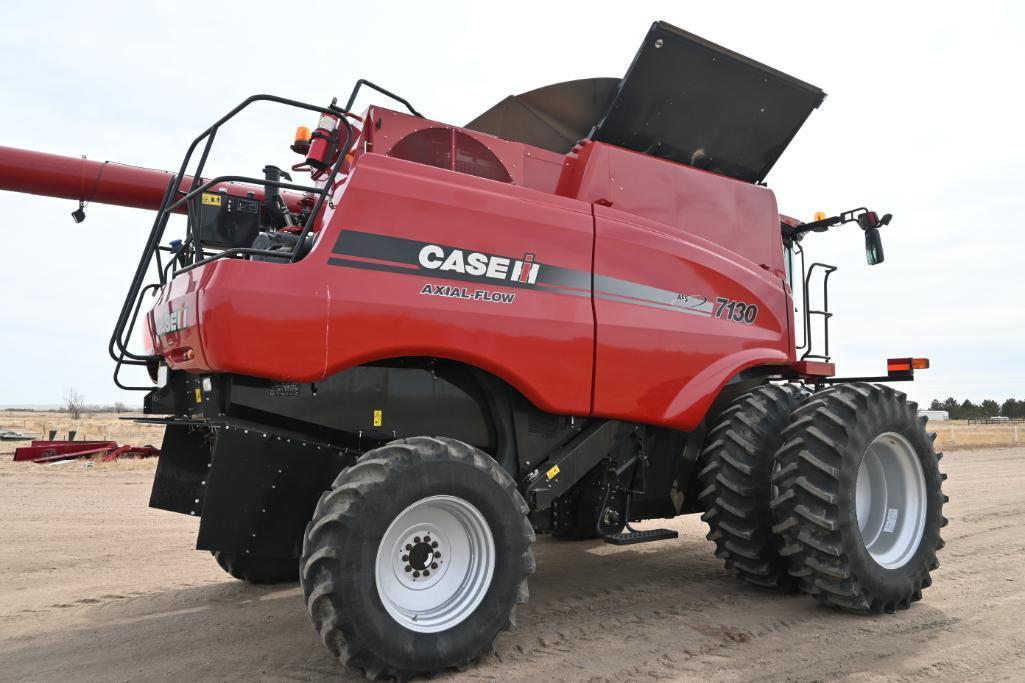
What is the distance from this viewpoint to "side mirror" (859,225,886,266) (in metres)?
6.07

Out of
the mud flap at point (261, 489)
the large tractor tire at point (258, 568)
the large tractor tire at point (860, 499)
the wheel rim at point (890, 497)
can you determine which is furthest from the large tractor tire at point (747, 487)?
the large tractor tire at point (258, 568)

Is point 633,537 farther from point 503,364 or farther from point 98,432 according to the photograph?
point 98,432

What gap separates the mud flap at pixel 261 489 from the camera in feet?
11.9

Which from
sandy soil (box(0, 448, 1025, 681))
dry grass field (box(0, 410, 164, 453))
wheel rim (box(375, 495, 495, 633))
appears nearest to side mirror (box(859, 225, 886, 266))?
sandy soil (box(0, 448, 1025, 681))

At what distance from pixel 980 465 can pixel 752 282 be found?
49.4 feet

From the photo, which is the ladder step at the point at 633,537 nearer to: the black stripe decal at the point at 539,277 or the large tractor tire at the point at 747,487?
the large tractor tire at the point at 747,487

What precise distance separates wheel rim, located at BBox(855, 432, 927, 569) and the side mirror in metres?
1.68

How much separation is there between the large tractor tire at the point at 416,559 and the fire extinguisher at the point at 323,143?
2.22 m

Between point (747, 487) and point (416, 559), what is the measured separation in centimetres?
230

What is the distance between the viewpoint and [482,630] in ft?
11.8

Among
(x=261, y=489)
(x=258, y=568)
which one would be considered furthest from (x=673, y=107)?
(x=258, y=568)

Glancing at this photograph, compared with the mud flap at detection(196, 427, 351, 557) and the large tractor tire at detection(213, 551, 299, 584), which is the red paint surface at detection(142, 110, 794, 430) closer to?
the mud flap at detection(196, 427, 351, 557)

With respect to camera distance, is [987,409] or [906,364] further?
[987,409]

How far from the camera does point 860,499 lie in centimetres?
520
